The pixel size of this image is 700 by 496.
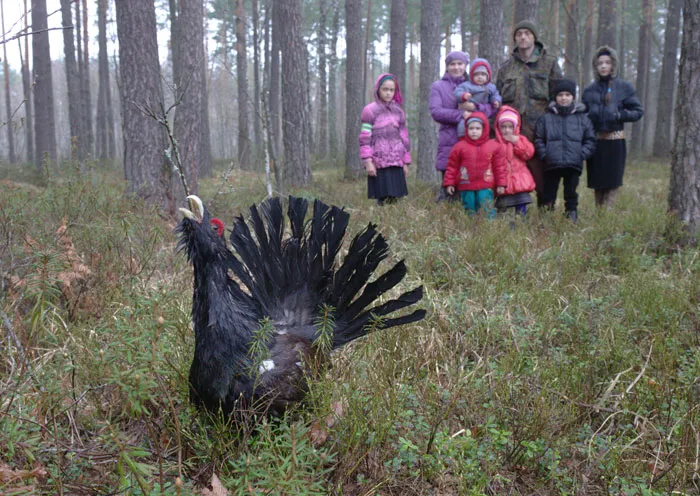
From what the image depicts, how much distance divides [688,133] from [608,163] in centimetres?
167

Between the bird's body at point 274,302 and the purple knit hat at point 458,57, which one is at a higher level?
the purple knit hat at point 458,57

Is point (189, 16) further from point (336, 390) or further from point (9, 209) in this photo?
point (336, 390)

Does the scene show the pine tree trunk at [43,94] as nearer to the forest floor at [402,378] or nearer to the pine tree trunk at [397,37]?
the pine tree trunk at [397,37]

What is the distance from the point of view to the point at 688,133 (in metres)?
4.96

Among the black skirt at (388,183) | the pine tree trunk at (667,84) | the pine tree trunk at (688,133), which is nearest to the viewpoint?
the pine tree trunk at (688,133)

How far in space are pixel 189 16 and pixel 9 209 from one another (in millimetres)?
5230

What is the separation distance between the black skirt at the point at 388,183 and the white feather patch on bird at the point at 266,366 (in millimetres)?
4730

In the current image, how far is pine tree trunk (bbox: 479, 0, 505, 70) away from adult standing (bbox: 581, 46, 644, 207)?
1.86 m

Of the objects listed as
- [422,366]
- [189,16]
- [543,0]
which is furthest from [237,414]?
[543,0]

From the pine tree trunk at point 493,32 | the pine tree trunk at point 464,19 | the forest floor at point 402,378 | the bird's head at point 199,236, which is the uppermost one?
the pine tree trunk at point 464,19

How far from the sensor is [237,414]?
92.3 inches

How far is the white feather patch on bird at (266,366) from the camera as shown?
8.05 feet

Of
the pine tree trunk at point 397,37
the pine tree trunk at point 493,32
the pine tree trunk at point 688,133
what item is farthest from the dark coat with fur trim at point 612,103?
the pine tree trunk at point 397,37

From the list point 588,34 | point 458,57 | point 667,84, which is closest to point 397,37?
point 458,57
